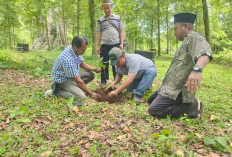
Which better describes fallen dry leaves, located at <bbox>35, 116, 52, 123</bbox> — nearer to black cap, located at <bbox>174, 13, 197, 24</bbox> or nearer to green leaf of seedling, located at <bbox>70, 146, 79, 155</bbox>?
green leaf of seedling, located at <bbox>70, 146, 79, 155</bbox>

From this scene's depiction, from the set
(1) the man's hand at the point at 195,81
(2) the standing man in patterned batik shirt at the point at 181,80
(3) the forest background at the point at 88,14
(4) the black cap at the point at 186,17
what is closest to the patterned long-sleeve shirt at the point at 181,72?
(2) the standing man in patterned batik shirt at the point at 181,80

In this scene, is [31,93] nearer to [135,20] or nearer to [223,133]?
[223,133]

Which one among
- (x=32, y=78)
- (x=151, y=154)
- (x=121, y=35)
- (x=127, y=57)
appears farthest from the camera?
(x=32, y=78)

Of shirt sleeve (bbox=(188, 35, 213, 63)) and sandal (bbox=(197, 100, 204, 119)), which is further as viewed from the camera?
sandal (bbox=(197, 100, 204, 119))

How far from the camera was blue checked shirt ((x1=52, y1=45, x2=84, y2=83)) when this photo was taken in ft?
11.7

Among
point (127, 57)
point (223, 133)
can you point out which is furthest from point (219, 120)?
point (127, 57)

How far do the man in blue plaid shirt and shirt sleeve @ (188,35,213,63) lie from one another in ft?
7.19

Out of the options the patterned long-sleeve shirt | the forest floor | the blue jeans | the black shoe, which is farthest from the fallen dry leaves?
the patterned long-sleeve shirt

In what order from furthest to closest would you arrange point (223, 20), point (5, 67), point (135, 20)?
point (223, 20)
point (135, 20)
point (5, 67)

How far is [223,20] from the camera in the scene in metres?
28.2

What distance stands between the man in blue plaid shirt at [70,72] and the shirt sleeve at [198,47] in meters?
2.19

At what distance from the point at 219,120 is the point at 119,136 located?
1.94m

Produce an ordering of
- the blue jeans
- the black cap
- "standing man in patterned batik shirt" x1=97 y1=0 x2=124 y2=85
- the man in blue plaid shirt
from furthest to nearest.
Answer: "standing man in patterned batik shirt" x1=97 y1=0 x2=124 y2=85
the blue jeans
the man in blue plaid shirt
the black cap

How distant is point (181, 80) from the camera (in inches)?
113
